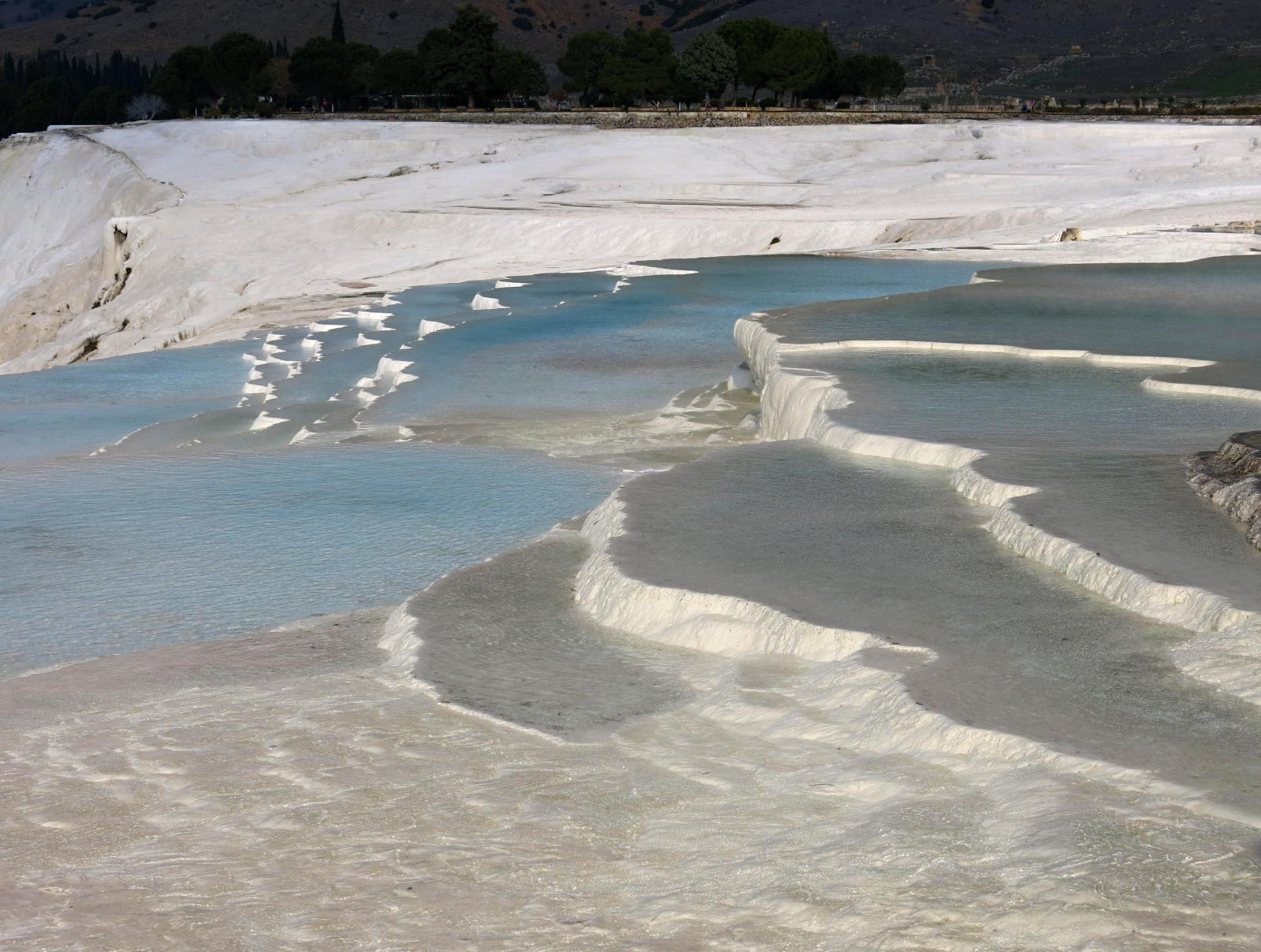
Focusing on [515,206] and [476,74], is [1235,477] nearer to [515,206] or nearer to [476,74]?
[515,206]

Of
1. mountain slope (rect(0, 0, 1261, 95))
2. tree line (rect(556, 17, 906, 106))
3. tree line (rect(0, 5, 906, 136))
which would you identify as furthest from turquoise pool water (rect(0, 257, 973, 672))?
mountain slope (rect(0, 0, 1261, 95))

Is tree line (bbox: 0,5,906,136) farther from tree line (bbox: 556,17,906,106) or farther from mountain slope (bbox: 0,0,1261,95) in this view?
mountain slope (bbox: 0,0,1261,95)

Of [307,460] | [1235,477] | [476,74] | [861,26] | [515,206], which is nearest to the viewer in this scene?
[1235,477]

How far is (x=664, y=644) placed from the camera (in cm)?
460

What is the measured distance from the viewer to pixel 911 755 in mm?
3629

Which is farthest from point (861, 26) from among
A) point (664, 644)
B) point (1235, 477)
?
point (664, 644)

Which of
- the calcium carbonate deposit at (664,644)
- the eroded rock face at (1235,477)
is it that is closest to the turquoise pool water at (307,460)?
the calcium carbonate deposit at (664,644)

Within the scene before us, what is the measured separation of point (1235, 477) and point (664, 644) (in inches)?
79.2

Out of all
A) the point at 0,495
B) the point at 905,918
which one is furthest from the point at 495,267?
the point at 905,918

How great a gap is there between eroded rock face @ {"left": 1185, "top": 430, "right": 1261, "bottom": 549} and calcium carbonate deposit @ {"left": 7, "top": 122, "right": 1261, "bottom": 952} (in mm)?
98

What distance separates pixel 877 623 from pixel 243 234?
21.1 m

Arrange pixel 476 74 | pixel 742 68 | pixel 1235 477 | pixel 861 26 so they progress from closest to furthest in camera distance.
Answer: pixel 1235 477
pixel 742 68
pixel 476 74
pixel 861 26

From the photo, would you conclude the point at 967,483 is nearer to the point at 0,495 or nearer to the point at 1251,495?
the point at 1251,495

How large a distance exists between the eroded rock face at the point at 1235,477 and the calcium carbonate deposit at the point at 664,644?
0.32 feet
